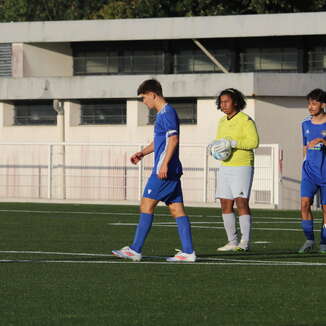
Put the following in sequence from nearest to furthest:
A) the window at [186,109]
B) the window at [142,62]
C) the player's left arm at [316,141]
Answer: the player's left arm at [316,141] → the window at [186,109] → the window at [142,62]

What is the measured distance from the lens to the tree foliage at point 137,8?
195ft

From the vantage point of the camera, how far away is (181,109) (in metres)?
42.5

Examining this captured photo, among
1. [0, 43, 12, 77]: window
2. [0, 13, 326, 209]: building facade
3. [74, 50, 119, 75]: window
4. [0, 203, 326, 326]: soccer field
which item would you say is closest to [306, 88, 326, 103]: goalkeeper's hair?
[0, 203, 326, 326]: soccer field

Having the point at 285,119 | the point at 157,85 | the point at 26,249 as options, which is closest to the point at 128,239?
the point at 26,249

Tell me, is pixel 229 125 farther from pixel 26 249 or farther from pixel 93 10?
pixel 93 10

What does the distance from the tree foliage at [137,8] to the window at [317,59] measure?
15352 mm

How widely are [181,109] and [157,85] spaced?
28977mm

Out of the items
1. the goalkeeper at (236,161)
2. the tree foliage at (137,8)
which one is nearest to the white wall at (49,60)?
the tree foliage at (137,8)

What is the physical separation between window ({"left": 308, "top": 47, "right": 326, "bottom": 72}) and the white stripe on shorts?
27941 mm

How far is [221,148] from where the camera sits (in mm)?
15273

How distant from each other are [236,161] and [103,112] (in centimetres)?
2862

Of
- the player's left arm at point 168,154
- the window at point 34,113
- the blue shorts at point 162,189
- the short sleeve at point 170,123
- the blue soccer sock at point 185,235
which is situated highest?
the window at point 34,113

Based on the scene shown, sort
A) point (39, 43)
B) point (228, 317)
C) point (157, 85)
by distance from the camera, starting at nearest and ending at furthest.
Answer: point (228, 317), point (157, 85), point (39, 43)

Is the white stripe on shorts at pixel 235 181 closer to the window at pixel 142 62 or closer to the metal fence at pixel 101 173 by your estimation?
the metal fence at pixel 101 173
